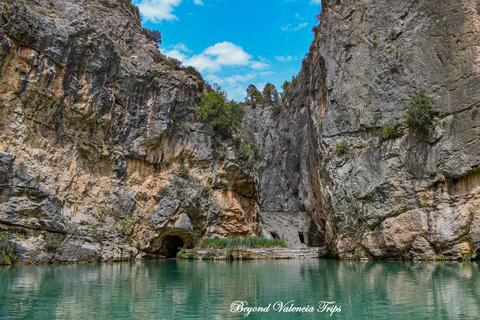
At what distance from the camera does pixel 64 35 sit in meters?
26.1

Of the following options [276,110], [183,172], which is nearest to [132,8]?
[183,172]

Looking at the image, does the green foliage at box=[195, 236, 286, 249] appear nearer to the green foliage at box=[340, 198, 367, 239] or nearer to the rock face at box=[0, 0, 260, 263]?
the rock face at box=[0, 0, 260, 263]

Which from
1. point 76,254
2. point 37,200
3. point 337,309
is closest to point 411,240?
point 337,309

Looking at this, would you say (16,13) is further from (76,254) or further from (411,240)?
(411,240)

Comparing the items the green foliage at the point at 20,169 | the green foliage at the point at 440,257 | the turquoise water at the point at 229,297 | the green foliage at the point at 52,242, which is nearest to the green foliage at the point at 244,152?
the green foliage at the point at 52,242

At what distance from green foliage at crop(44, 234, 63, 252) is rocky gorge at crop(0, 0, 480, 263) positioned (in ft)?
0.21

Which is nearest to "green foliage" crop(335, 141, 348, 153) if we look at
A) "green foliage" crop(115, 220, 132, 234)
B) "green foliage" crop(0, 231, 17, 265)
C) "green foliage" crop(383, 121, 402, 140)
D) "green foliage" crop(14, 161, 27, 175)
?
"green foliage" crop(383, 121, 402, 140)

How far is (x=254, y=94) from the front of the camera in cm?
7069

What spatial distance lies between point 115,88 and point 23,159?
996 cm

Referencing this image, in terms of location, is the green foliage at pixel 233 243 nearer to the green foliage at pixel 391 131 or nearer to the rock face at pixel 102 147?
the rock face at pixel 102 147

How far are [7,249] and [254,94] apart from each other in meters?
56.6

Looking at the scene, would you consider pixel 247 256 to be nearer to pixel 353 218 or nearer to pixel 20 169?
pixel 353 218

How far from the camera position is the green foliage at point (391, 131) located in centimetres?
2417

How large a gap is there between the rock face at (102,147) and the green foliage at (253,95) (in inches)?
1331
